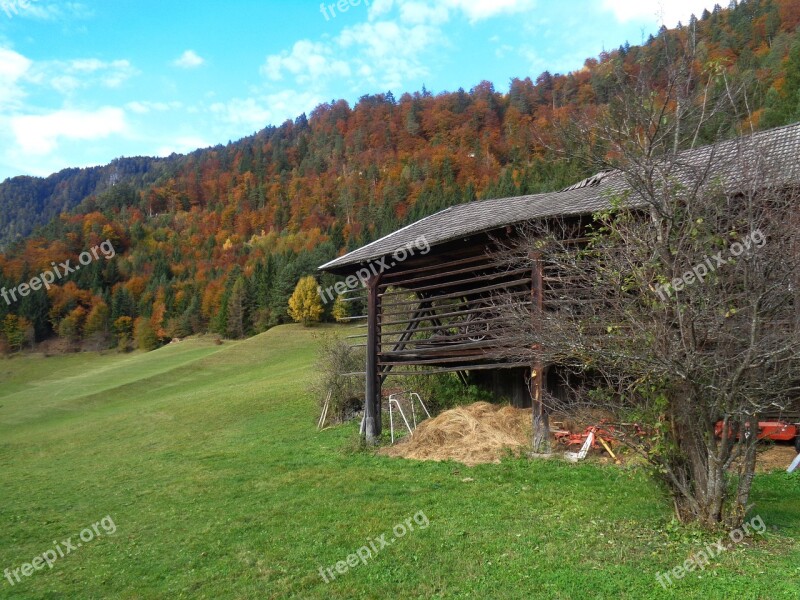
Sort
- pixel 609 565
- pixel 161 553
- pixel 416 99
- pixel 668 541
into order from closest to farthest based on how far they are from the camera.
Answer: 1. pixel 609 565
2. pixel 668 541
3. pixel 161 553
4. pixel 416 99

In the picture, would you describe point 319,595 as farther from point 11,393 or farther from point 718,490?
point 11,393

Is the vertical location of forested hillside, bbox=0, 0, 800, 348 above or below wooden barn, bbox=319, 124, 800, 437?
above

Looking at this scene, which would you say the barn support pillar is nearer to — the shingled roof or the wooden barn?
the wooden barn

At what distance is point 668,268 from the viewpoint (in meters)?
6.14

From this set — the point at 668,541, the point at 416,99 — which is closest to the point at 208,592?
the point at 668,541

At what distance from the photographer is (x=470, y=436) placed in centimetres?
1305

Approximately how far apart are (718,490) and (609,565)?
1.47 meters

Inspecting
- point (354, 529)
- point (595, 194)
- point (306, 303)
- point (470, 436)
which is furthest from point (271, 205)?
point (354, 529)
